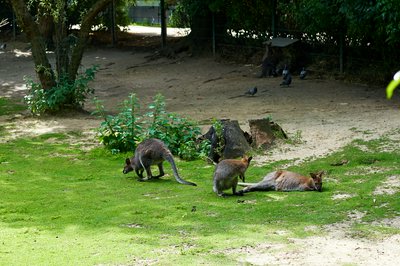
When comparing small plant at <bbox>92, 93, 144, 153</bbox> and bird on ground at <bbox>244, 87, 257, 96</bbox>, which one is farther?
bird on ground at <bbox>244, 87, 257, 96</bbox>

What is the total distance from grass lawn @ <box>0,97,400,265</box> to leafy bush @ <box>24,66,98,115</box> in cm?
401

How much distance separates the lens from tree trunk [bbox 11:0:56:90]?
52.2 feet

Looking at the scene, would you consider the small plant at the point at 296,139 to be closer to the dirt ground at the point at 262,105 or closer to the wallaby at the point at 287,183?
the dirt ground at the point at 262,105

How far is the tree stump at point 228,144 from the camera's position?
1114 cm

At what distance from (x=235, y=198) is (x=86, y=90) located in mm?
8912

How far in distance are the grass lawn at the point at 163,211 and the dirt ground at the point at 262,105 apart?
36 cm

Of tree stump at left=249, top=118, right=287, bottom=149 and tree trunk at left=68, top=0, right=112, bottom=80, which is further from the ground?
tree trunk at left=68, top=0, right=112, bottom=80

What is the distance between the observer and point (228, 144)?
11.2 metres

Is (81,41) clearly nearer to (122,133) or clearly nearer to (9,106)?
(9,106)


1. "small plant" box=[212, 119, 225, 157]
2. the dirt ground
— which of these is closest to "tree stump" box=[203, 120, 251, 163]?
"small plant" box=[212, 119, 225, 157]

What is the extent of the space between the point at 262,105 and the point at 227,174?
7.80 m

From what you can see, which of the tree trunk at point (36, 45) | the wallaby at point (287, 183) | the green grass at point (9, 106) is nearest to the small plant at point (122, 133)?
the wallaby at point (287, 183)

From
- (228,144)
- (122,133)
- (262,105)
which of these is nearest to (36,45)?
(122,133)

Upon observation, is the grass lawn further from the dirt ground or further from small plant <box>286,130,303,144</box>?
small plant <box>286,130,303,144</box>
